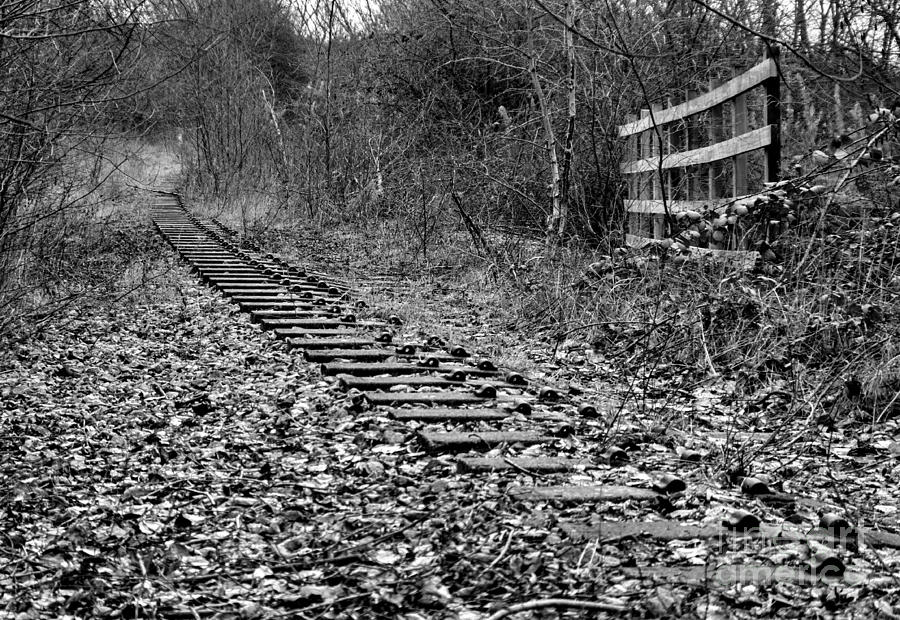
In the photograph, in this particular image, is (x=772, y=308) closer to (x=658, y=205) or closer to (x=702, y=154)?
(x=702, y=154)

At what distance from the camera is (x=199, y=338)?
21.7ft

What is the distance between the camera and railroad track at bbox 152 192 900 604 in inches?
110

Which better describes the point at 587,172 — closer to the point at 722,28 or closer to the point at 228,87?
the point at 722,28

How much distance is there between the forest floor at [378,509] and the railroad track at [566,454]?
15 mm

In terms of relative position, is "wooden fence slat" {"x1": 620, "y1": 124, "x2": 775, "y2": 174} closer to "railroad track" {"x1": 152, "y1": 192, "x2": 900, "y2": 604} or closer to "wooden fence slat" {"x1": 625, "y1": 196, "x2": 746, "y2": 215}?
"wooden fence slat" {"x1": 625, "y1": 196, "x2": 746, "y2": 215}

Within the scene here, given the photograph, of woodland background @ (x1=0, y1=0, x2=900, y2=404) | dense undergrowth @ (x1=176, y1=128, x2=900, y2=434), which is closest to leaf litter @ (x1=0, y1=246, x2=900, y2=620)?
dense undergrowth @ (x1=176, y1=128, x2=900, y2=434)

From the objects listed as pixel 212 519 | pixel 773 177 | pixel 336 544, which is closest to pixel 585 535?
pixel 336 544

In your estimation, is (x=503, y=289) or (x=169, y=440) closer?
(x=169, y=440)

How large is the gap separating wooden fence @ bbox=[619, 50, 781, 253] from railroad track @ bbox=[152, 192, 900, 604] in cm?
144

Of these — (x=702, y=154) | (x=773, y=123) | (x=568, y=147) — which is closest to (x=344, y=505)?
(x=773, y=123)

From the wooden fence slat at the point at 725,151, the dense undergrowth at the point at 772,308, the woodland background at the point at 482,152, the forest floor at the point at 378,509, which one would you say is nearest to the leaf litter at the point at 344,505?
the forest floor at the point at 378,509

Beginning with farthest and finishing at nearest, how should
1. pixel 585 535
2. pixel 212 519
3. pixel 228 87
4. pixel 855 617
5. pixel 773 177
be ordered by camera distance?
pixel 228 87 → pixel 773 177 → pixel 212 519 → pixel 585 535 → pixel 855 617

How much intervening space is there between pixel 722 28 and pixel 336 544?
37.4ft

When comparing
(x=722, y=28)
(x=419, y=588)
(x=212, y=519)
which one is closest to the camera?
(x=419, y=588)
